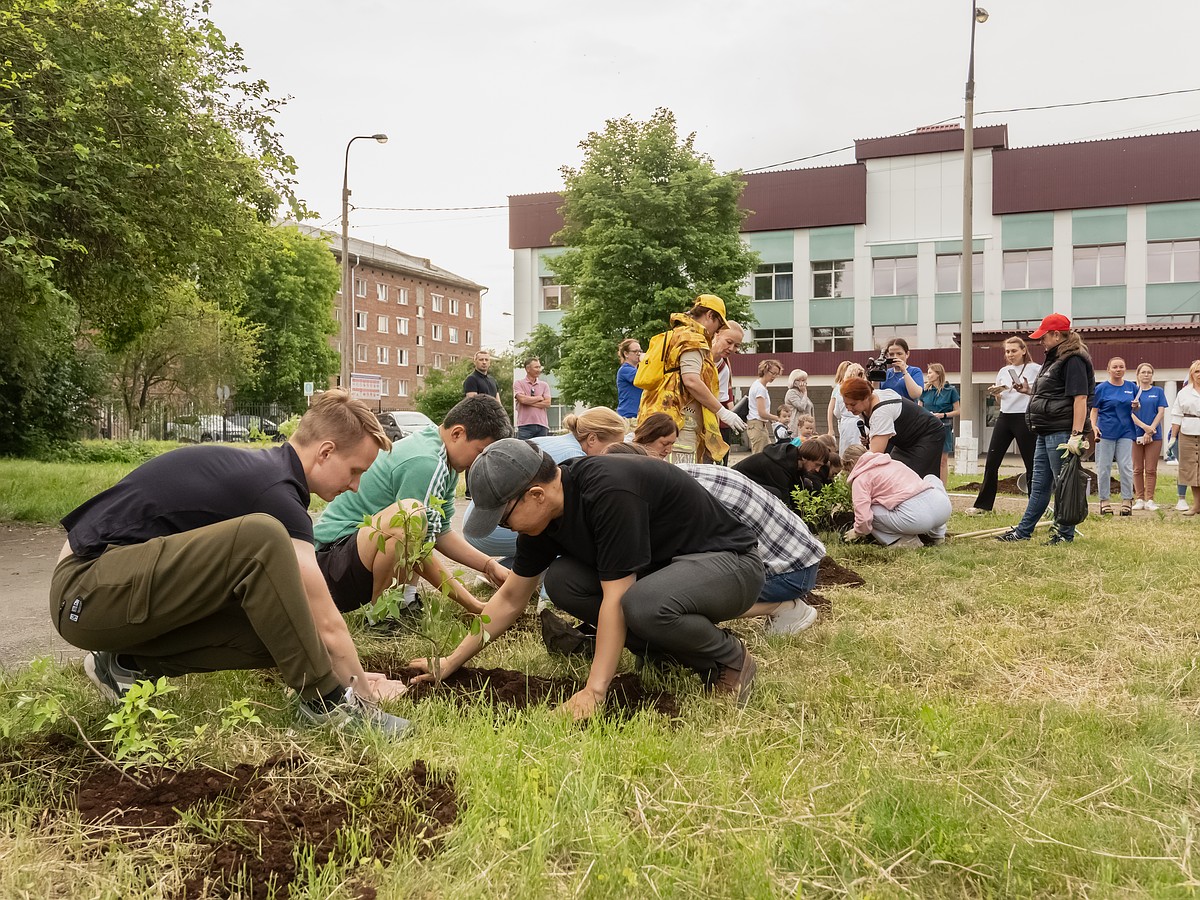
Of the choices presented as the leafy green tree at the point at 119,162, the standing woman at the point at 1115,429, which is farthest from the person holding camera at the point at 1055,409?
the leafy green tree at the point at 119,162

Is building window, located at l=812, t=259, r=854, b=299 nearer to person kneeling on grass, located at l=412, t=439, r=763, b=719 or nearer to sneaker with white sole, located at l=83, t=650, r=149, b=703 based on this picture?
person kneeling on grass, located at l=412, t=439, r=763, b=719

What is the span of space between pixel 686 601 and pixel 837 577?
304cm

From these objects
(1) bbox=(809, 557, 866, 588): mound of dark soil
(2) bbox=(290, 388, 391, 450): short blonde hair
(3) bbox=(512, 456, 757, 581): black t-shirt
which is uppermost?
(2) bbox=(290, 388, 391, 450): short blonde hair

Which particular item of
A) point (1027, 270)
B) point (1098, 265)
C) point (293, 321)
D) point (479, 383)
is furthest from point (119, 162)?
point (293, 321)

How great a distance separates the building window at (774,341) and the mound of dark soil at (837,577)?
30812 mm

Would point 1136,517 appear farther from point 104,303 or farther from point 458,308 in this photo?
point 458,308

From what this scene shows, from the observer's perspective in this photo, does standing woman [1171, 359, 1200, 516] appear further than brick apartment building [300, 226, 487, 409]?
No

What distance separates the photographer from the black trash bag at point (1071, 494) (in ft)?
24.1

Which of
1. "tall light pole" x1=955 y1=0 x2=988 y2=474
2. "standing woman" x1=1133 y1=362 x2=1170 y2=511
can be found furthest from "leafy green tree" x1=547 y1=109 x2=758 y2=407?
"standing woman" x1=1133 y1=362 x2=1170 y2=511

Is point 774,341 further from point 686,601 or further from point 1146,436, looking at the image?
point 686,601

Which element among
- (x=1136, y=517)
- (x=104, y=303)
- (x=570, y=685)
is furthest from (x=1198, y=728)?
(x=104, y=303)

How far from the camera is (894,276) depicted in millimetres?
35062

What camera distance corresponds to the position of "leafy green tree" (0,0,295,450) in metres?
7.71

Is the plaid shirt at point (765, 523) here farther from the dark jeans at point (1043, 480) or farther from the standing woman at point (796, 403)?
the standing woman at point (796, 403)
